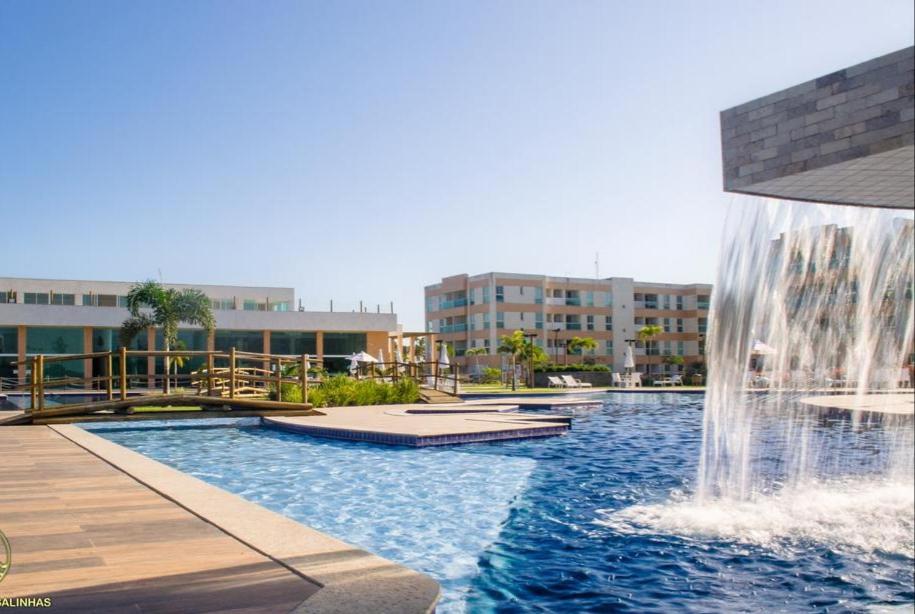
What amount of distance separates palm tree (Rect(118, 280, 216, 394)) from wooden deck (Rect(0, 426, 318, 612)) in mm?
40241

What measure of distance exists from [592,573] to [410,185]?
17.3 m

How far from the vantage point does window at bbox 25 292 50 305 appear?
48562mm

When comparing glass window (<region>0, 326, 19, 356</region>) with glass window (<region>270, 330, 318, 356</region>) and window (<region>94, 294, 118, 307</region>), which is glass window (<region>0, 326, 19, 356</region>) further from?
glass window (<region>270, 330, 318, 356</region>)

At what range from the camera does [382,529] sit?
748cm

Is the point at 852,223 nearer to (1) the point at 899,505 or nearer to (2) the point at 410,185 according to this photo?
(1) the point at 899,505

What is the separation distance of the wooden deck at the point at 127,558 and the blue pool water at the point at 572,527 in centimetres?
166

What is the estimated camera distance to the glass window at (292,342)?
49250 mm

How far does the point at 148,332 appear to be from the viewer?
1841 inches

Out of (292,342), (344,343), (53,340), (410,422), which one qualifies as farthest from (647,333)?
(410,422)

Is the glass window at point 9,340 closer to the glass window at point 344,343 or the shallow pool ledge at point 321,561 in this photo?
the glass window at point 344,343

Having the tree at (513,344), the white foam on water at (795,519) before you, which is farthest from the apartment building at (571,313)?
the white foam on water at (795,519)

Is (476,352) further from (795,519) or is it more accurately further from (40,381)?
(795,519)

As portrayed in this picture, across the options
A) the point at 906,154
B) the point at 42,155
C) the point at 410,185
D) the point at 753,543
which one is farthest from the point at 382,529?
the point at 42,155

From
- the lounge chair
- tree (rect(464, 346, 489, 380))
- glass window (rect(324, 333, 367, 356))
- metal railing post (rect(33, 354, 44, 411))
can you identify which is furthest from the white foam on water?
tree (rect(464, 346, 489, 380))
